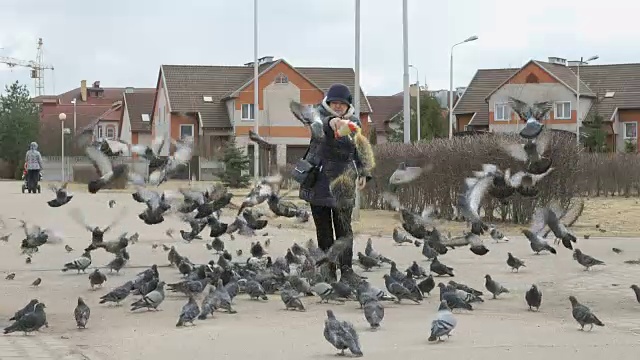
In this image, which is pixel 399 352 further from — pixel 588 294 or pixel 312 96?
pixel 312 96

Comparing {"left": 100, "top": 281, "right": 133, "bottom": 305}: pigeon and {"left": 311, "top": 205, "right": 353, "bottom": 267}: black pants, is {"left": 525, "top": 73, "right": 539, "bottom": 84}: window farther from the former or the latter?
{"left": 100, "top": 281, "right": 133, "bottom": 305}: pigeon

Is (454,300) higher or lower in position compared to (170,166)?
lower

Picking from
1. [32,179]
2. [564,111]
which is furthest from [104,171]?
[564,111]

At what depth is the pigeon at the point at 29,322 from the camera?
27.7 feet

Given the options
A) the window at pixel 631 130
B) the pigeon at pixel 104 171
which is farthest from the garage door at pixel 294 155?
Answer: the window at pixel 631 130

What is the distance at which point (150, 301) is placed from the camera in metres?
9.77

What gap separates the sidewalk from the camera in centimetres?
745

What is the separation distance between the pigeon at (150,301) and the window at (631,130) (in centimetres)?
6532

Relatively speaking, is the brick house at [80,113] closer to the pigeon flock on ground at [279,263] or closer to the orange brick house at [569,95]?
the orange brick house at [569,95]

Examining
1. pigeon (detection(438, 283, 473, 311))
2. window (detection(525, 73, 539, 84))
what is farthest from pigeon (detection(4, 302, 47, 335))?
window (detection(525, 73, 539, 84))

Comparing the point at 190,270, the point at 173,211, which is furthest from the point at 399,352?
the point at 173,211

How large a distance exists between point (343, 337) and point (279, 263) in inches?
176

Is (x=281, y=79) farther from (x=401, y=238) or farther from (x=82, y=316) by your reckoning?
(x=82, y=316)

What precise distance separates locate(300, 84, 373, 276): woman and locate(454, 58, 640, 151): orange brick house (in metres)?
52.7
